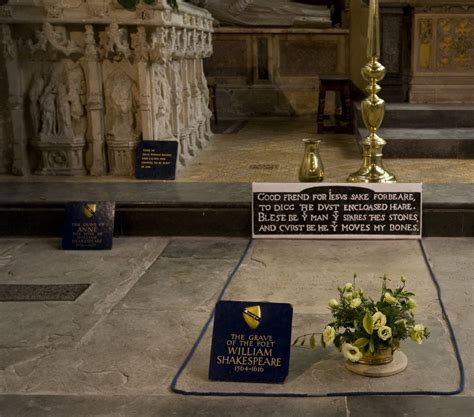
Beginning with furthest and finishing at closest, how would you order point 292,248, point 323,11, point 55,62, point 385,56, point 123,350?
point 323,11, point 385,56, point 55,62, point 292,248, point 123,350

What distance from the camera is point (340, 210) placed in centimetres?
446

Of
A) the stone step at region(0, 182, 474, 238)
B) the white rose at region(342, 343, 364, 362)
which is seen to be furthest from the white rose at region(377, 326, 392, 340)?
the stone step at region(0, 182, 474, 238)

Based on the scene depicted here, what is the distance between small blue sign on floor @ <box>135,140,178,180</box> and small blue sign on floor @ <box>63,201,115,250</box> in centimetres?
112

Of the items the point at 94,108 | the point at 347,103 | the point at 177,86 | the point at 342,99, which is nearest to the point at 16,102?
the point at 94,108

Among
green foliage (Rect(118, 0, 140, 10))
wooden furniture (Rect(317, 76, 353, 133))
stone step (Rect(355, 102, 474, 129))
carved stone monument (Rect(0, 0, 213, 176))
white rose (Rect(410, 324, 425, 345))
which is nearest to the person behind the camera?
white rose (Rect(410, 324, 425, 345))

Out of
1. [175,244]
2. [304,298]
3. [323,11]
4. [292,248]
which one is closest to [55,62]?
[175,244]

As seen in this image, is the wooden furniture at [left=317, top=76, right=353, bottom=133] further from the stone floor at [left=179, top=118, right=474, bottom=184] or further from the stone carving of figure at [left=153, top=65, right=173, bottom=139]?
the stone carving of figure at [left=153, top=65, right=173, bottom=139]

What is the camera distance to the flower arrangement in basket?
2521mm

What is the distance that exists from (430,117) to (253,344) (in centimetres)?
543

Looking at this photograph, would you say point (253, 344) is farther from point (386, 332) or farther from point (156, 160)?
point (156, 160)

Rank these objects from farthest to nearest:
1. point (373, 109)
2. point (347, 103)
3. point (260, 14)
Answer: point (260, 14) < point (347, 103) < point (373, 109)

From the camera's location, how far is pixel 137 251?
14.5ft

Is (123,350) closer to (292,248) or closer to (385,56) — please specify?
(292,248)

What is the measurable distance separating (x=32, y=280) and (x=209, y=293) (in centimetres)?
103
